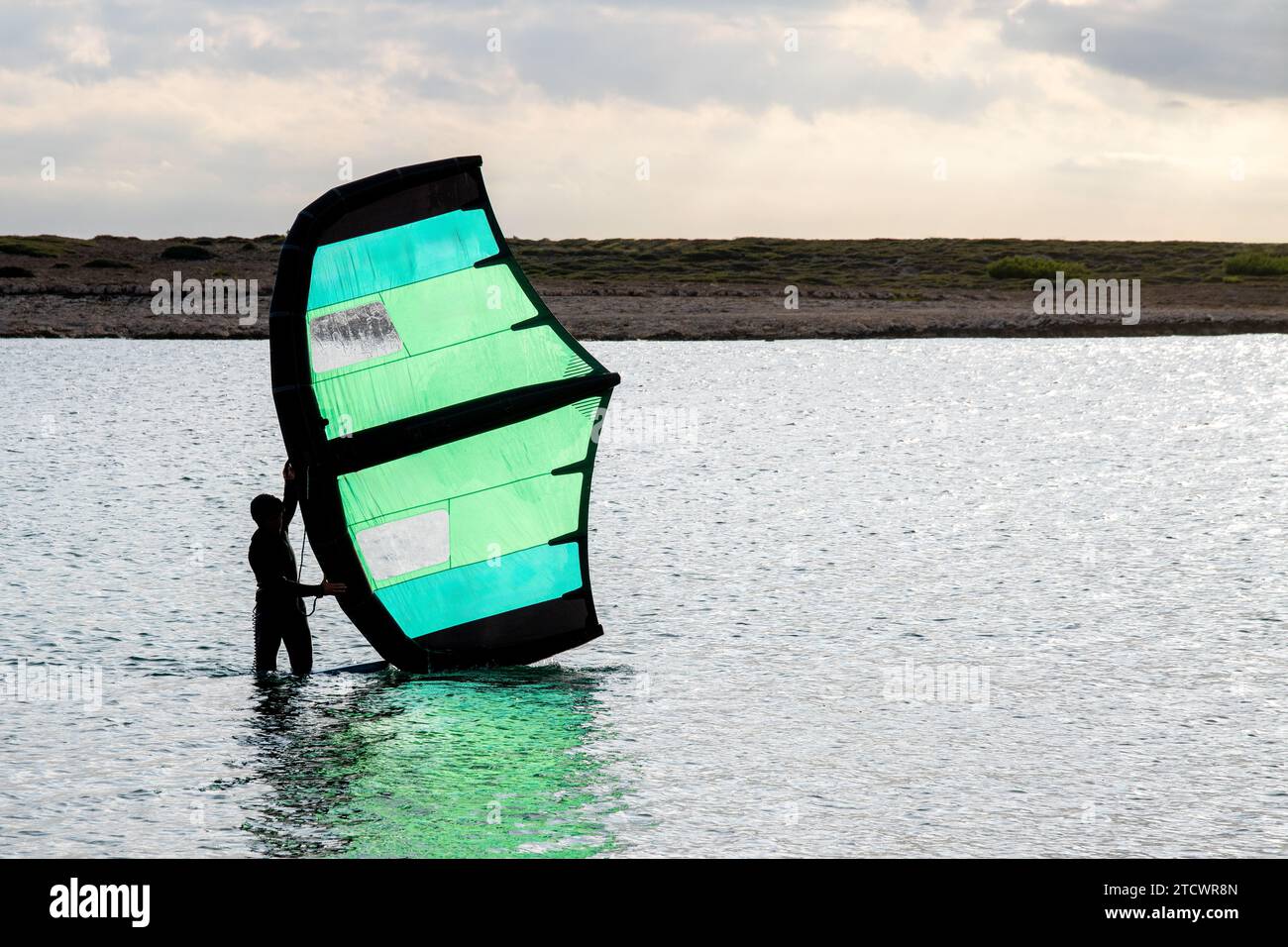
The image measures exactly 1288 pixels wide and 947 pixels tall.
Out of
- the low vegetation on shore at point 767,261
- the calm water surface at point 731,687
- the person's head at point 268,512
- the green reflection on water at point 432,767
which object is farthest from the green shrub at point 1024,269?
the person's head at point 268,512

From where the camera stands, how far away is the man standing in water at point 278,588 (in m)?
11.9

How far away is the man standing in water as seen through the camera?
469 inches

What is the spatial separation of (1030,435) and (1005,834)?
32822 mm

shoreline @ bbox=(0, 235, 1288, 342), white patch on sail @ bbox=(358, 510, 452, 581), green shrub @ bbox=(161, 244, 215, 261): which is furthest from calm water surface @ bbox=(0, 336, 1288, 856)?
green shrub @ bbox=(161, 244, 215, 261)

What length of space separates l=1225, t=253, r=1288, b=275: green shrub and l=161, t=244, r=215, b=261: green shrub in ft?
241

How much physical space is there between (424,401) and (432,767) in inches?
126

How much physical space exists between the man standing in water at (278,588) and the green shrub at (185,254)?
8341cm

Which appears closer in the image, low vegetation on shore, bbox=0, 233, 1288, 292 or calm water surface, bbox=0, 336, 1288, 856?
calm water surface, bbox=0, 336, 1288, 856

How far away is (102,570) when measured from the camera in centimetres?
1797

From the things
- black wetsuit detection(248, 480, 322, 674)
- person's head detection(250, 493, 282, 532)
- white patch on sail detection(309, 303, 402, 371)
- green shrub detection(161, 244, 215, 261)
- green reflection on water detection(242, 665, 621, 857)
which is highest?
green shrub detection(161, 244, 215, 261)

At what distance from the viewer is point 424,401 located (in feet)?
39.3

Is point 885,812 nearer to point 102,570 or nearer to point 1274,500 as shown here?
point 102,570

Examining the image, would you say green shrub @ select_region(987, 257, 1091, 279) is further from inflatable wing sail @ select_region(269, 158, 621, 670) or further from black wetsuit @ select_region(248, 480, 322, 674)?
black wetsuit @ select_region(248, 480, 322, 674)
